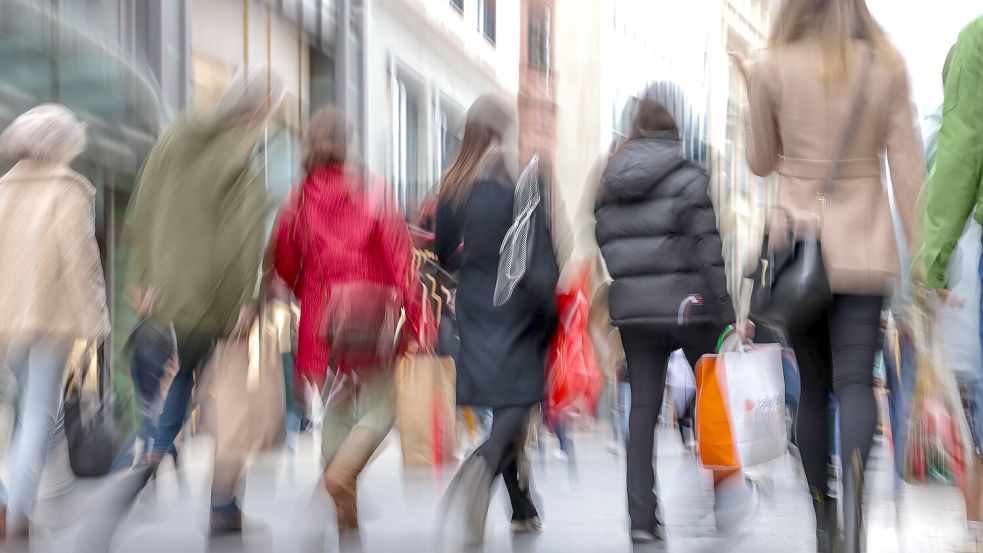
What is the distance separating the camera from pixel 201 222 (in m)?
5.36

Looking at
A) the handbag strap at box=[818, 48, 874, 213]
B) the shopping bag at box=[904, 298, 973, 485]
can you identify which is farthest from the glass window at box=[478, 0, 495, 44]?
the handbag strap at box=[818, 48, 874, 213]

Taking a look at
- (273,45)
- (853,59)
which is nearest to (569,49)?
(273,45)

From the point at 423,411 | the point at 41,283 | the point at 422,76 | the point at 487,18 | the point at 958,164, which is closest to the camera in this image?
the point at 958,164

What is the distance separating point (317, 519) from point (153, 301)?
101 centimetres

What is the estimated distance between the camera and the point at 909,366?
622cm

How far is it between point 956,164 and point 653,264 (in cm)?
143

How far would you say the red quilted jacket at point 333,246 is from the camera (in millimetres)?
5613

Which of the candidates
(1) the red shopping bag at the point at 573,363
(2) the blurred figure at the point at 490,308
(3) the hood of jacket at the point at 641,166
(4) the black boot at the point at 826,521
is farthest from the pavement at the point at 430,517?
(3) the hood of jacket at the point at 641,166

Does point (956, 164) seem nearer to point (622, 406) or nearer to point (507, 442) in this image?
point (507, 442)

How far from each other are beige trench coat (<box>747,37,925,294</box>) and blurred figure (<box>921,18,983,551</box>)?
19 cm

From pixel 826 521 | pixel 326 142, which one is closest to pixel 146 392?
pixel 326 142

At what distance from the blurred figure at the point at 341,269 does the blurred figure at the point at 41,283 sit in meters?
0.74

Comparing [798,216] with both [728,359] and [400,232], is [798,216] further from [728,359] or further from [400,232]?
A: [400,232]

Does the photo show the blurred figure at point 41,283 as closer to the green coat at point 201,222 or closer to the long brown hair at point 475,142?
the green coat at point 201,222
